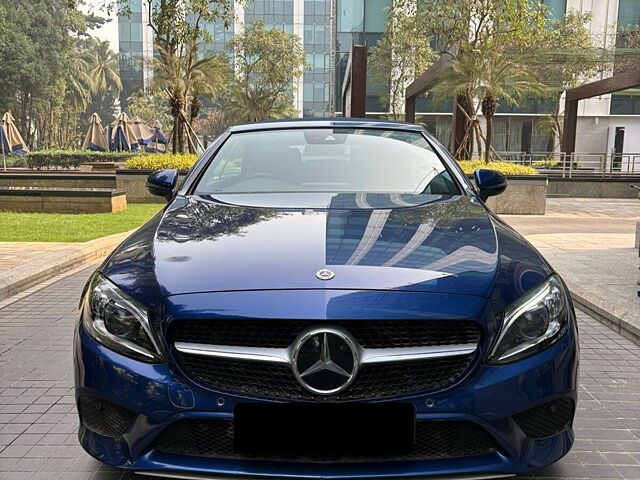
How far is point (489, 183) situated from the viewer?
3748 mm

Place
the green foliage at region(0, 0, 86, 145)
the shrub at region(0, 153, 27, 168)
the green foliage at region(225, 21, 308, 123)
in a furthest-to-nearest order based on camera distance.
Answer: the green foliage at region(225, 21, 308, 123), the green foliage at region(0, 0, 86, 145), the shrub at region(0, 153, 27, 168)

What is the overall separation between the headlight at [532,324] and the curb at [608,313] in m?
2.84

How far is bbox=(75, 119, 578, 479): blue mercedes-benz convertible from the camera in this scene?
201 cm

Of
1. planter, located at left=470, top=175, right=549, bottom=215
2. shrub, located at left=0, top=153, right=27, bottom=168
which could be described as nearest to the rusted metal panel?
planter, located at left=470, top=175, right=549, bottom=215

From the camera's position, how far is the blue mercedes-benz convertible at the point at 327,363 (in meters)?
2.01

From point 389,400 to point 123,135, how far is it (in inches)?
1280

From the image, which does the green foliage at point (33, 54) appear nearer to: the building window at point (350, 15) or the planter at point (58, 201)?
the building window at point (350, 15)

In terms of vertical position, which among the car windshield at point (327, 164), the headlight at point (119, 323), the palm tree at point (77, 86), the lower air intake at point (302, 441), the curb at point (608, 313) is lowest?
the curb at point (608, 313)

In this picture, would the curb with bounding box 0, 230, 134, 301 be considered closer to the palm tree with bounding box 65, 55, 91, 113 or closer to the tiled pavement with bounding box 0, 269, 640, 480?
the tiled pavement with bounding box 0, 269, 640, 480

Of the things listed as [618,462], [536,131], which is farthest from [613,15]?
[618,462]

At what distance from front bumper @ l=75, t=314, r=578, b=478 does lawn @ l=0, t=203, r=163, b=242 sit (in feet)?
23.0

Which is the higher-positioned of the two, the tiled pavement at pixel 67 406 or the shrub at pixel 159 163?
the shrub at pixel 159 163

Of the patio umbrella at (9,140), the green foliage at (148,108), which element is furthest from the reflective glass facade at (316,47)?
the patio umbrella at (9,140)

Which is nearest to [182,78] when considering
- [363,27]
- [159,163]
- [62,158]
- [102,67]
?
[159,163]
